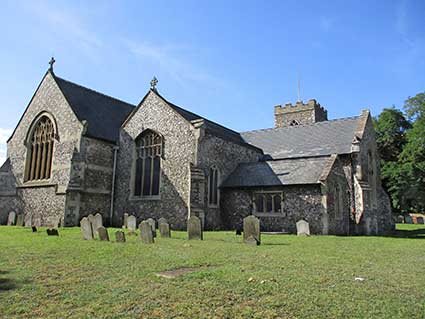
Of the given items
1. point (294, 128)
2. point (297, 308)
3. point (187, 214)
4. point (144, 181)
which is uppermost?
point (294, 128)

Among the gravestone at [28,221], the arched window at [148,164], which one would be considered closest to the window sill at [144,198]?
the arched window at [148,164]

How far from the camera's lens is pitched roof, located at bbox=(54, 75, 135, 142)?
2217cm

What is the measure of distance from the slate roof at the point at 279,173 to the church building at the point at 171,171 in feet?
0.21

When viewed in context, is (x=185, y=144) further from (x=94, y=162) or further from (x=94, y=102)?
(x=94, y=102)

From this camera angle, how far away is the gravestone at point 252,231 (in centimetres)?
1149

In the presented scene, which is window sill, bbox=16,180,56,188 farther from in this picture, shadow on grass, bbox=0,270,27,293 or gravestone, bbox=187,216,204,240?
shadow on grass, bbox=0,270,27,293

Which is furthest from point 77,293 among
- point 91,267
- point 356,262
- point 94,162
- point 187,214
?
point 94,162

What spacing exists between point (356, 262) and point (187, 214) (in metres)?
11.2

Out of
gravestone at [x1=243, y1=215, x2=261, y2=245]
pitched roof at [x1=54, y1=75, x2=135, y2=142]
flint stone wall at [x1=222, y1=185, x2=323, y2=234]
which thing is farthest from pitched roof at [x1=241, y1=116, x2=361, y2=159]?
gravestone at [x1=243, y1=215, x2=261, y2=245]

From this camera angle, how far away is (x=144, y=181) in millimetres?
20703

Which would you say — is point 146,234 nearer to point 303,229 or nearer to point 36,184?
point 303,229

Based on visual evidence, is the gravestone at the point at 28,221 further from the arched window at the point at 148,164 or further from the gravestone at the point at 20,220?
the arched window at the point at 148,164

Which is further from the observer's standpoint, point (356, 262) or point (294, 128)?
point (294, 128)

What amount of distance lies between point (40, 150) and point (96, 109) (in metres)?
4.70
